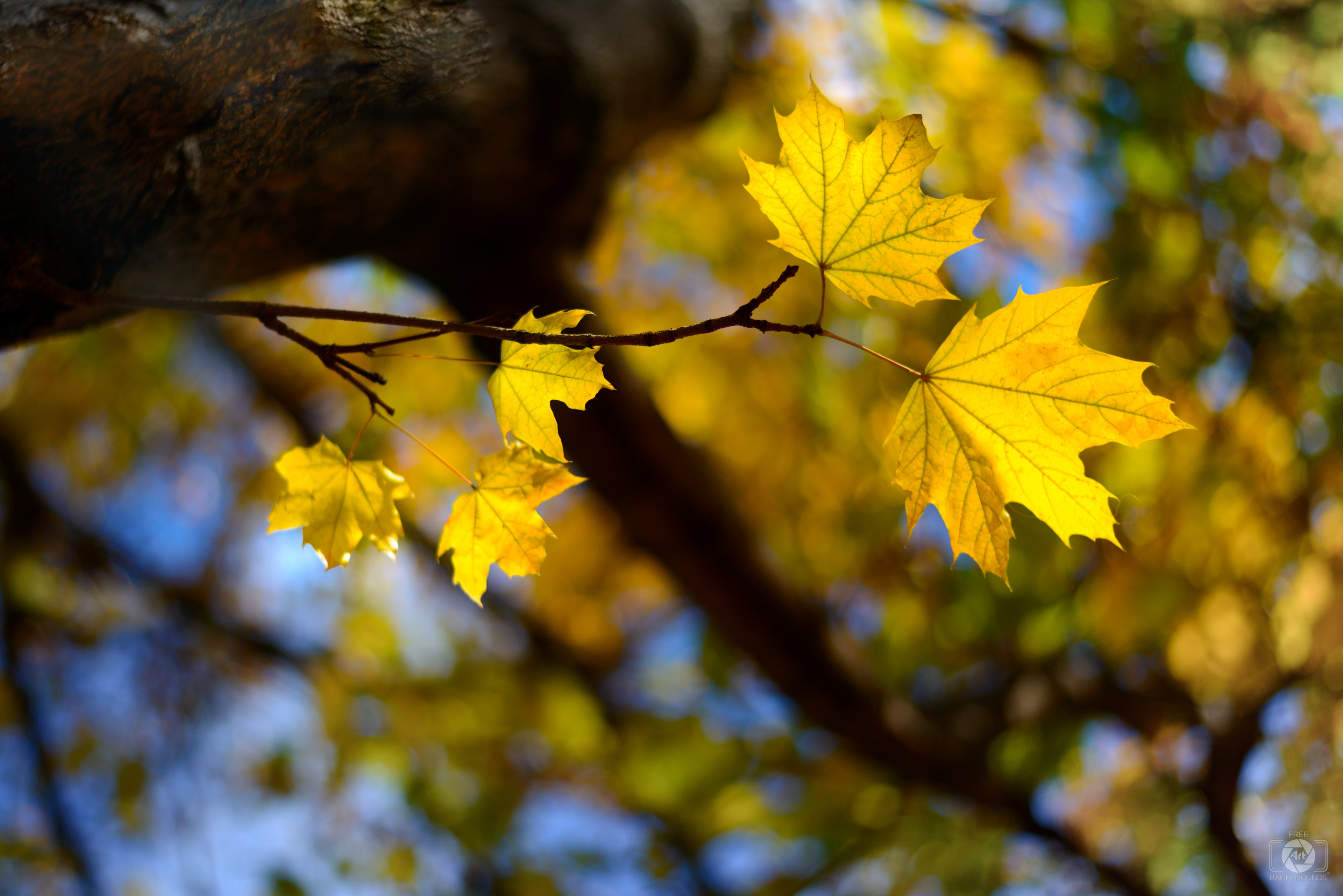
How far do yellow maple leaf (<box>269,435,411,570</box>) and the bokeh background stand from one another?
106cm

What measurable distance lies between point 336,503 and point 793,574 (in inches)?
72.9

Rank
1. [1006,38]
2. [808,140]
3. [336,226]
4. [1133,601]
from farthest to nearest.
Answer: [1006,38], [1133,601], [336,226], [808,140]

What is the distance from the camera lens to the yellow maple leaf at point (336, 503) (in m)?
0.59

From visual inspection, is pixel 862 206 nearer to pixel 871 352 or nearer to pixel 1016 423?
pixel 871 352

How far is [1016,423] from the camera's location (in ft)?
1.95

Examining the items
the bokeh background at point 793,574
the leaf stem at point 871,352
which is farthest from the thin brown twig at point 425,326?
the bokeh background at point 793,574

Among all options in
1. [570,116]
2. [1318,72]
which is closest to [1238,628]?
[1318,72]

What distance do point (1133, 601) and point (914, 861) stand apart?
3.02ft

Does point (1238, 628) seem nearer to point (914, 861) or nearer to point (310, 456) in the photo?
point (914, 861)

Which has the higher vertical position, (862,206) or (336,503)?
(862,206)

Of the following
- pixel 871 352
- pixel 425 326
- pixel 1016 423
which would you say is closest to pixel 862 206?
pixel 871 352

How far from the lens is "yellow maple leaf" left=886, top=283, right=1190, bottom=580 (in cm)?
56

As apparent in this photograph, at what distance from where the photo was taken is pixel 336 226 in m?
0.91

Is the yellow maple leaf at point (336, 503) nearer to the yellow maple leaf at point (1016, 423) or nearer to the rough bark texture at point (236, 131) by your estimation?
the rough bark texture at point (236, 131)
